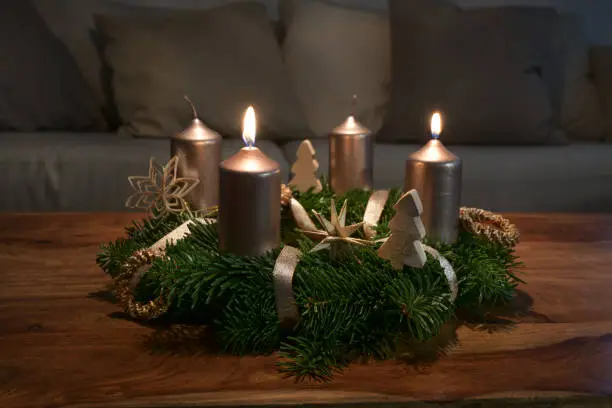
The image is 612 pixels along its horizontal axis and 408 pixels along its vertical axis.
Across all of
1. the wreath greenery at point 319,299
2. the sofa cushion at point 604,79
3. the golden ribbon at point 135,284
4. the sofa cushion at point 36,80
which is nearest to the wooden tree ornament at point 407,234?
the wreath greenery at point 319,299

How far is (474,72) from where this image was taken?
2.21 meters

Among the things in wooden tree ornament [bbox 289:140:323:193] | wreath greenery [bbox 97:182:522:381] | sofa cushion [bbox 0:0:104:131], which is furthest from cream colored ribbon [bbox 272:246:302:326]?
sofa cushion [bbox 0:0:104:131]

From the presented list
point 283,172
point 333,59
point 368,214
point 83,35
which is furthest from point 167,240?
point 83,35

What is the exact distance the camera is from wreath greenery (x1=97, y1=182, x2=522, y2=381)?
670 millimetres

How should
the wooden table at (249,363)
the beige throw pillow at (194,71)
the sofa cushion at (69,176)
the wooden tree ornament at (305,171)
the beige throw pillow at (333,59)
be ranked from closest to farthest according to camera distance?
the wooden table at (249,363), the wooden tree ornament at (305,171), the sofa cushion at (69,176), the beige throw pillow at (194,71), the beige throw pillow at (333,59)

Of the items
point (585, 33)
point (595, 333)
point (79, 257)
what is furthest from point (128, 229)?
point (585, 33)

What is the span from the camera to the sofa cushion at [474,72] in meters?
2.21

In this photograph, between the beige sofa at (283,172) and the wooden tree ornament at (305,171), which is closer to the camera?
the wooden tree ornament at (305,171)

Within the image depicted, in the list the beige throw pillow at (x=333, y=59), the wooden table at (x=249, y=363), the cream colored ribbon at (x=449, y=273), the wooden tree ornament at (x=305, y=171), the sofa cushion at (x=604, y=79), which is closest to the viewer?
the wooden table at (x=249, y=363)

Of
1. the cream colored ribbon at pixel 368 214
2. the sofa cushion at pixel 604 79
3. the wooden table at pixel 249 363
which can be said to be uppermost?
the sofa cushion at pixel 604 79

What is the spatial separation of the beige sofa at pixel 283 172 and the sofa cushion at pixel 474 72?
17 centimetres

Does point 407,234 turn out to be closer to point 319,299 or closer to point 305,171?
point 319,299

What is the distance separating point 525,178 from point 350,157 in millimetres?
1117

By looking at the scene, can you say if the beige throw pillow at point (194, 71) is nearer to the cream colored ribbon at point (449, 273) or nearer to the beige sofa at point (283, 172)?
the beige sofa at point (283, 172)
